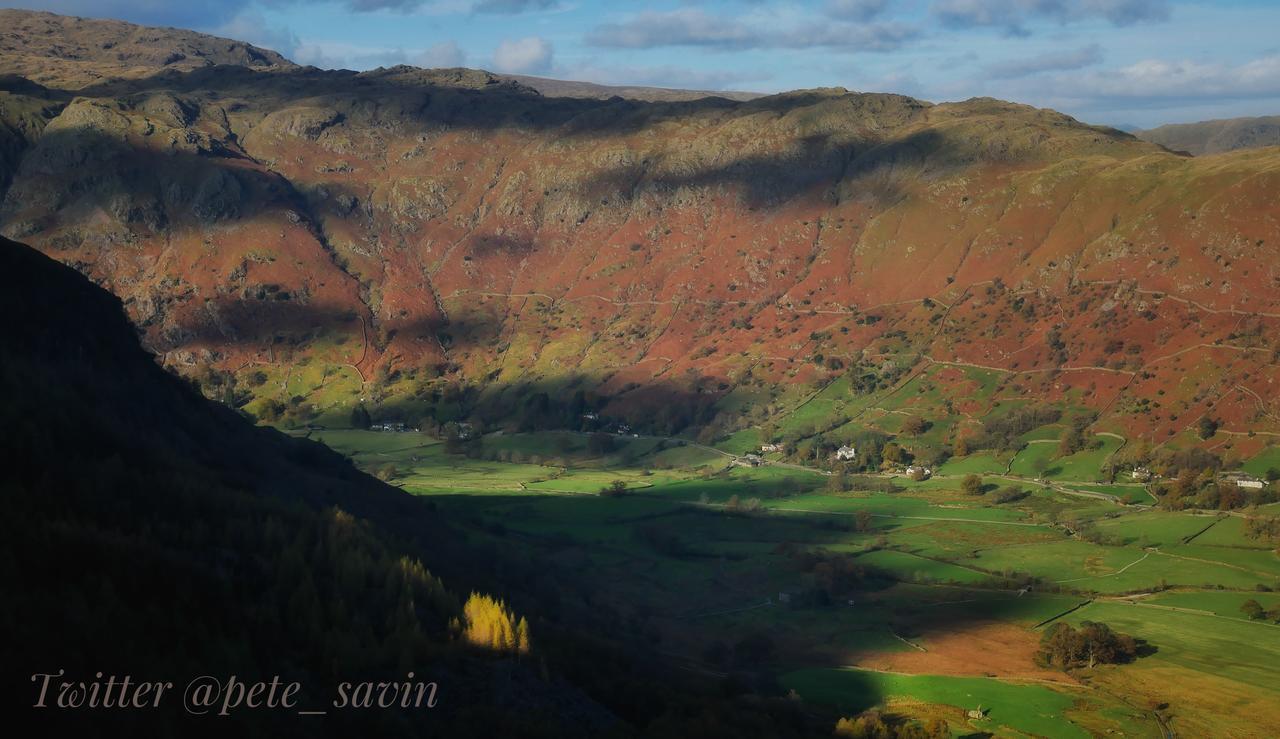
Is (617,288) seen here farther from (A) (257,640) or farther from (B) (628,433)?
(A) (257,640)

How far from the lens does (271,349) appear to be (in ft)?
603

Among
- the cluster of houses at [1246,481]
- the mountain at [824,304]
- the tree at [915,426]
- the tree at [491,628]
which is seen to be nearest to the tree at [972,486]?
the mountain at [824,304]

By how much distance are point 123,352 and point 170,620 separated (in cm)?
3860

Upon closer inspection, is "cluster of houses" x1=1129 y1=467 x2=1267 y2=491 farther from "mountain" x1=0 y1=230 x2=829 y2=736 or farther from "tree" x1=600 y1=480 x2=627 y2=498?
"mountain" x1=0 y1=230 x2=829 y2=736

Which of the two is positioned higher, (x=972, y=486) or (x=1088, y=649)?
(x=1088, y=649)

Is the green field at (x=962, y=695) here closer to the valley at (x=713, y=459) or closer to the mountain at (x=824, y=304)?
the valley at (x=713, y=459)

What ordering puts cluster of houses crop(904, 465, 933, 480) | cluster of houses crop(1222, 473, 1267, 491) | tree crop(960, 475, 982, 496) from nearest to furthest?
1. cluster of houses crop(1222, 473, 1267, 491)
2. tree crop(960, 475, 982, 496)
3. cluster of houses crop(904, 465, 933, 480)

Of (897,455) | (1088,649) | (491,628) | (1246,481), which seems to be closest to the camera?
(491,628)

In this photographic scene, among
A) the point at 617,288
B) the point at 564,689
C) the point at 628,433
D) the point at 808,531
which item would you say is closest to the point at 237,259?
the point at 617,288

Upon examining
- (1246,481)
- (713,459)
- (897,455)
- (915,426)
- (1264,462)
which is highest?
(1264,462)

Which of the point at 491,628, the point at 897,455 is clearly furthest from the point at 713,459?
the point at 491,628

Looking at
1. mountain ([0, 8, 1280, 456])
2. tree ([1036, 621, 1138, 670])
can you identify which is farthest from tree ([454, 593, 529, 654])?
mountain ([0, 8, 1280, 456])

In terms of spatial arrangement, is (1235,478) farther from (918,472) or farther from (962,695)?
(962,695)

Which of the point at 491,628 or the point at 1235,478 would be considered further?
the point at 1235,478
